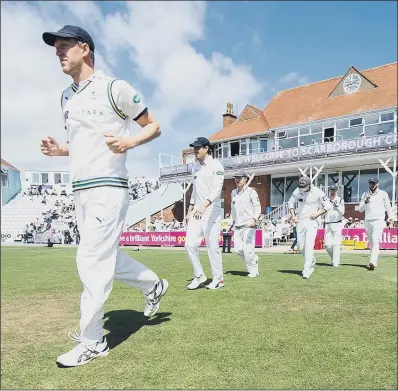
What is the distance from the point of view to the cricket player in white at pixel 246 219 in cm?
462

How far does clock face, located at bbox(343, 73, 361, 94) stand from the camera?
160 centimetres

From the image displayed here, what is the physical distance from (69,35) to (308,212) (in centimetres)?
459

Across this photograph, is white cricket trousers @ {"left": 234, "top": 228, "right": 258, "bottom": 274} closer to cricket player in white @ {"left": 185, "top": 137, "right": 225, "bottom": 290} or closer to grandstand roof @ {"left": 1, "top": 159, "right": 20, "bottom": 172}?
cricket player in white @ {"left": 185, "top": 137, "right": 225, "bottom": 290}

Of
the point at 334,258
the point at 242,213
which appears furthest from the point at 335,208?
the point at 242,213

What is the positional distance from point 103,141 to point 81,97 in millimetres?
192

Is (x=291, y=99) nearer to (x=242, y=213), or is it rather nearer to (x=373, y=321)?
(x=373, y=321)

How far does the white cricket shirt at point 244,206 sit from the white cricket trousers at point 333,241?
312 centimetres

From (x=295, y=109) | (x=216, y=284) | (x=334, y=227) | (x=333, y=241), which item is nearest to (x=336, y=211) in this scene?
(x=334, y=227)

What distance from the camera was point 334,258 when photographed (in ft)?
23.5

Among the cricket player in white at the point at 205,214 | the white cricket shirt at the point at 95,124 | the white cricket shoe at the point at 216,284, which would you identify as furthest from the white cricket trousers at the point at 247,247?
the white cricket shirt at the point at 95,124

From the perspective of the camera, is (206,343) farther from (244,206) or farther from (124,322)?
(244,206)

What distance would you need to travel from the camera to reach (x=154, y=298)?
80.0 inches

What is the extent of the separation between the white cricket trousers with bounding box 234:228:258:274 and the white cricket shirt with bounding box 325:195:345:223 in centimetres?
300

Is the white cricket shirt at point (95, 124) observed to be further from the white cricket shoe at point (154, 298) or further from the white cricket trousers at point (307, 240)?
the white cricket trousers at point (307, 240)
